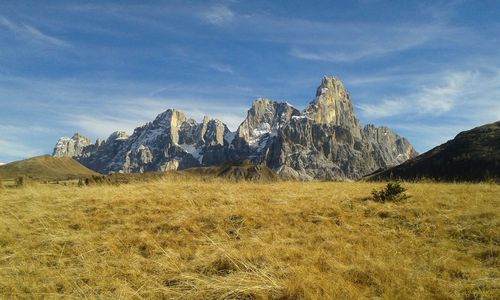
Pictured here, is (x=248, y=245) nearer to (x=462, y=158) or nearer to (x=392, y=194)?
(x=392, y=194)

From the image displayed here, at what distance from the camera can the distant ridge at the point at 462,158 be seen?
98.6 metres

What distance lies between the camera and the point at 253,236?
978 centimetres

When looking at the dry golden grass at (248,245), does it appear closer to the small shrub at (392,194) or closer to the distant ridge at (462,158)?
the small shrub at (392,194)

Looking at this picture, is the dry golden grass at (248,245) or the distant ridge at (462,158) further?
the distant ridge at (462,158)

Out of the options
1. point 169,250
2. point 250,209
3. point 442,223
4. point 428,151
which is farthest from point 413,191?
point 428,151

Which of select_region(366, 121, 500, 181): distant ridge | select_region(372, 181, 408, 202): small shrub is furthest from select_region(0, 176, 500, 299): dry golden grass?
select_region(366, 121, 500, 181): distant ridge

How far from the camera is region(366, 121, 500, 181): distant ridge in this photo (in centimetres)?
9856

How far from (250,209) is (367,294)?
228 inches

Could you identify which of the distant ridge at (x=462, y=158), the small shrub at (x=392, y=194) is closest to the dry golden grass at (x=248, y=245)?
the small shrub at (x=392, y=194)

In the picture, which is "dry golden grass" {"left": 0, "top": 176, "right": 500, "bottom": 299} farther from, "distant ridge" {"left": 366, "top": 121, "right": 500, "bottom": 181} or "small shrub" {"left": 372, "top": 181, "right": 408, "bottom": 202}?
"distant ridge" {"left": 366, "top": 121, "right": 500, "bottom": 181}

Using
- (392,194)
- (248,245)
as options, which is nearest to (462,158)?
(392,194)

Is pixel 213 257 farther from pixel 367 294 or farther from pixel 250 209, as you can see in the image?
pixel 250 209

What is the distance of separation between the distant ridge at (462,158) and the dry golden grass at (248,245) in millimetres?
84409

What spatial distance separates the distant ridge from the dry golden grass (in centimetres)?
8441
